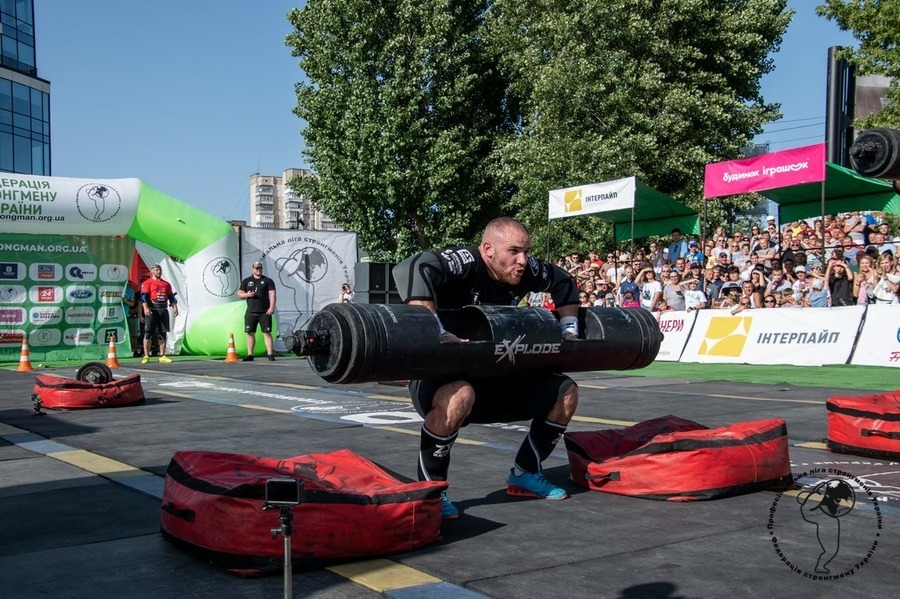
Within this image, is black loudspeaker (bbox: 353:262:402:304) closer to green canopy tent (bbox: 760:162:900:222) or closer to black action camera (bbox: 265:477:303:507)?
green canopy tent (bbox: 760:162:900:222)

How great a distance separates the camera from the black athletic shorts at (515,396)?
4.83 m

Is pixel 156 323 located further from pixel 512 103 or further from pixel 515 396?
pixel 512 103

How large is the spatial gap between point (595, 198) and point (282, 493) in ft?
60.9

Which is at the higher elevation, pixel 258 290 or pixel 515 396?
pixel 258 290

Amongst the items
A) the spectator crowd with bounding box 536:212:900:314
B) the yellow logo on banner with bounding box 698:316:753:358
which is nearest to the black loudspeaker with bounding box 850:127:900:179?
the spectator crowd with bounding box 536:212:900:314

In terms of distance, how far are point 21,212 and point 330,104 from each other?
747 inches

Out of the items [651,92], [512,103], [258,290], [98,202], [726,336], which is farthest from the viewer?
[512,103]

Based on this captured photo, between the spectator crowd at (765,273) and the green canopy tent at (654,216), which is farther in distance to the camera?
the green canopy tent at (654,216)

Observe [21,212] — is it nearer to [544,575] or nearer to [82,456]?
[82,456]

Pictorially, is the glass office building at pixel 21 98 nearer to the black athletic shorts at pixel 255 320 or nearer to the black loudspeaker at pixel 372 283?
the black loudspeaker at pixel 372 283

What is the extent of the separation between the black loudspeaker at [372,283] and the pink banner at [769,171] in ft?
25.3

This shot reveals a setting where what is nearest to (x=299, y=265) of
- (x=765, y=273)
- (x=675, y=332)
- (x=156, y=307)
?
(x=156, y=307)

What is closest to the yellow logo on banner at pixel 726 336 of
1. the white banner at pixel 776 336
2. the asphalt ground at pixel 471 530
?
the white banner at pixel 776 336

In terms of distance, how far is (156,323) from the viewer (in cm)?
1903
